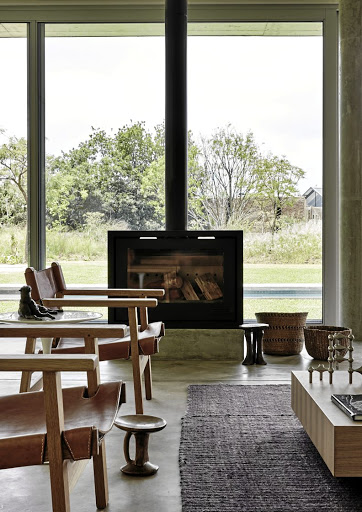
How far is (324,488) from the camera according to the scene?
243 cm

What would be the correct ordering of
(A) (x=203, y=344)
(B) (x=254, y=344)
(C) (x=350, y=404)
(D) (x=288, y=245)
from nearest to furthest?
1. (C) (x=350, y=404)
2. (B) (x=254, y=344)
3. (A) (x=203, y=344)
4. (D) (x=288, y=245)

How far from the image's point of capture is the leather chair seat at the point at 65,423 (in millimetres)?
1807

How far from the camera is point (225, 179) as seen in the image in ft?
19.5

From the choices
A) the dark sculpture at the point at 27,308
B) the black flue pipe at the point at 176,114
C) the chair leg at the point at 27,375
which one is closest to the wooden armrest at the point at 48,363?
the dark sculpture at the point at 27,308

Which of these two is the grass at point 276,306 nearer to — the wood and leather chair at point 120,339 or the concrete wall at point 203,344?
the concrete wall at point 203,344

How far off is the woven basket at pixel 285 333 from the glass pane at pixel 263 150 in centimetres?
74

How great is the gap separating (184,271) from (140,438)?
8.59 ft

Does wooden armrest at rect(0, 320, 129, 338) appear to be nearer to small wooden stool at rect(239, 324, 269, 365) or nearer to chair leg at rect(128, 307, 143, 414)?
chair leg at rect(128, 307, 143, 414)

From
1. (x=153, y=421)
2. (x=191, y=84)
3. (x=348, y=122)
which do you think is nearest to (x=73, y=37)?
(x=191, y=84)

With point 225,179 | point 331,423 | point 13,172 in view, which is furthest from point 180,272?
point 331,423

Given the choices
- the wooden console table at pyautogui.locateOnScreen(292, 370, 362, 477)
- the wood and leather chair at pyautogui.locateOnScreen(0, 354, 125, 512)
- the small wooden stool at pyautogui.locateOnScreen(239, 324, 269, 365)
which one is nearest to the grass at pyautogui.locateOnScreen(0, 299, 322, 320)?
the small wooden stool at pyautogui.locateOnScreen(239, 324, 269, 365)

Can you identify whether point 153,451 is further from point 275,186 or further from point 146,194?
point 275,186

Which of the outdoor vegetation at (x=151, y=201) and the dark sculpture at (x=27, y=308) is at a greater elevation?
the outdoor vegetation at (x=151, y=201)

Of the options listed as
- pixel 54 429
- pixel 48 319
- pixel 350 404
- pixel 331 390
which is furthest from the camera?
pixel 48 319
